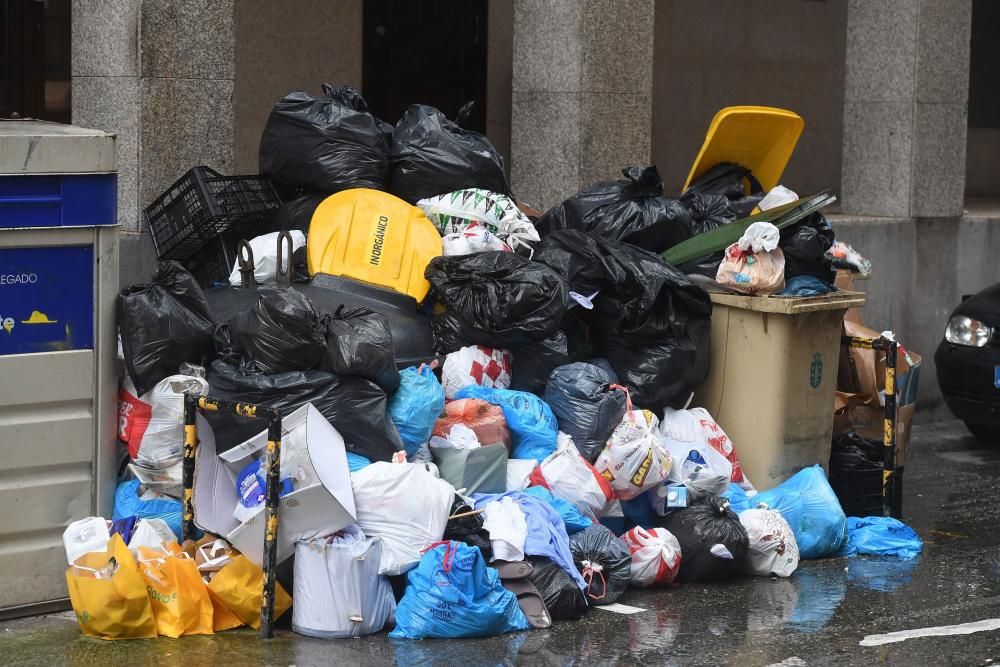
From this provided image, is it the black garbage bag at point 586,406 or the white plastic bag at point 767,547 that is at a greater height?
the black garbage bag at point 586,406

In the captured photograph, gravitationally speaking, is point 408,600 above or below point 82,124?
below

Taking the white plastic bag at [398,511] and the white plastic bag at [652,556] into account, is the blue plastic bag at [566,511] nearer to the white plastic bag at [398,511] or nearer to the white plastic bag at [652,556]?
the white plastic bag at [652,556]

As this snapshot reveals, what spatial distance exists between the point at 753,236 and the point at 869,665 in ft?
7.39

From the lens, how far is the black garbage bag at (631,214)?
23.4 ft

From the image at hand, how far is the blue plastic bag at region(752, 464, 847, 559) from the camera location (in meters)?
6.48

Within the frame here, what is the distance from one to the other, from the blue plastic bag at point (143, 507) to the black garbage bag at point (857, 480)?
11.0ft

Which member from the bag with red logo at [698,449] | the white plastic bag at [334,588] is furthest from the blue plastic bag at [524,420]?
the white plastic bag at [334,588]

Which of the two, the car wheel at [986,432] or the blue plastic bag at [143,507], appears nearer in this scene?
the blue plastic bag at [143,507]

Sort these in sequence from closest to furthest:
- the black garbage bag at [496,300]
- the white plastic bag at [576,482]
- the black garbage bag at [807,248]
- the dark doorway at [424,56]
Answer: the white plastic bag at [576,482] → the black garbage bag at [496,300] → the black garbage bag at [807,248] → the dark doorway at [424,56]

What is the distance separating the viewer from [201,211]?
21.8ft

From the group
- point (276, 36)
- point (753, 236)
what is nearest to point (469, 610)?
point (753, 236)

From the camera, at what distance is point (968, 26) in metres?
10.4

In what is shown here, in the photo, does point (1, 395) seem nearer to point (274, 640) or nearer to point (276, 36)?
point (274, 640)

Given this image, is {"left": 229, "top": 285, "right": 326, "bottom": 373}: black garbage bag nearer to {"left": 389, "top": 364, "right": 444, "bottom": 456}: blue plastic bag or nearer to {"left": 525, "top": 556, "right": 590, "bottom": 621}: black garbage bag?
{"left": 389, "top": 364, "right": 444, "bottom": 456}: blue plastic bag
